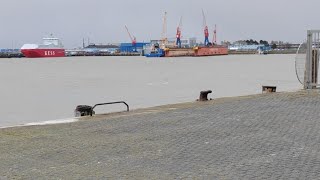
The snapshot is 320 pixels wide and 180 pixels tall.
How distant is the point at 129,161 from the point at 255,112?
500 centimetres

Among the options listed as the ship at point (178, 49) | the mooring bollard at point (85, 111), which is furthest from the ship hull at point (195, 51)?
the mooring bollard at point (85, 111)

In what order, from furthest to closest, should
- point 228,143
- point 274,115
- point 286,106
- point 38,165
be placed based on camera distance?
point 286,106 → point 274,115 → point 228,143 → point 38,165

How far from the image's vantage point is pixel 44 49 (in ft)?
497

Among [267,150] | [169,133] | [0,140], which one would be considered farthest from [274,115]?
[0,140]

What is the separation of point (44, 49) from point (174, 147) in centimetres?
14843

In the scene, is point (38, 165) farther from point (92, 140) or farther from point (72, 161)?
point (92, 140)

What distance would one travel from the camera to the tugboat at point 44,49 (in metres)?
148

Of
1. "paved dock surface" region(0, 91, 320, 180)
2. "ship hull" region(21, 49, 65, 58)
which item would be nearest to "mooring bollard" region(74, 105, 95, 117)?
"paved dock surface" region(0, 91, 320, 180)

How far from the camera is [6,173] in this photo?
6.12 metres

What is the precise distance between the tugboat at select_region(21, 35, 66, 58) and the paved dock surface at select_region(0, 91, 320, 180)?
142 metres

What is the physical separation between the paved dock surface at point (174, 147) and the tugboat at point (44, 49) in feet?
466

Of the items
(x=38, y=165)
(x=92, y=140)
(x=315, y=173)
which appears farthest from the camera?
(x=92, y=140)

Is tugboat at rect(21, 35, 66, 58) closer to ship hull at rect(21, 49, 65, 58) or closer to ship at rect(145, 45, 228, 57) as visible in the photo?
ship hull at rect(21, 49, 65, 58)

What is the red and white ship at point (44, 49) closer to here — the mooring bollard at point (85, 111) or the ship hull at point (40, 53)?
the ship hull at point (40, 53)
